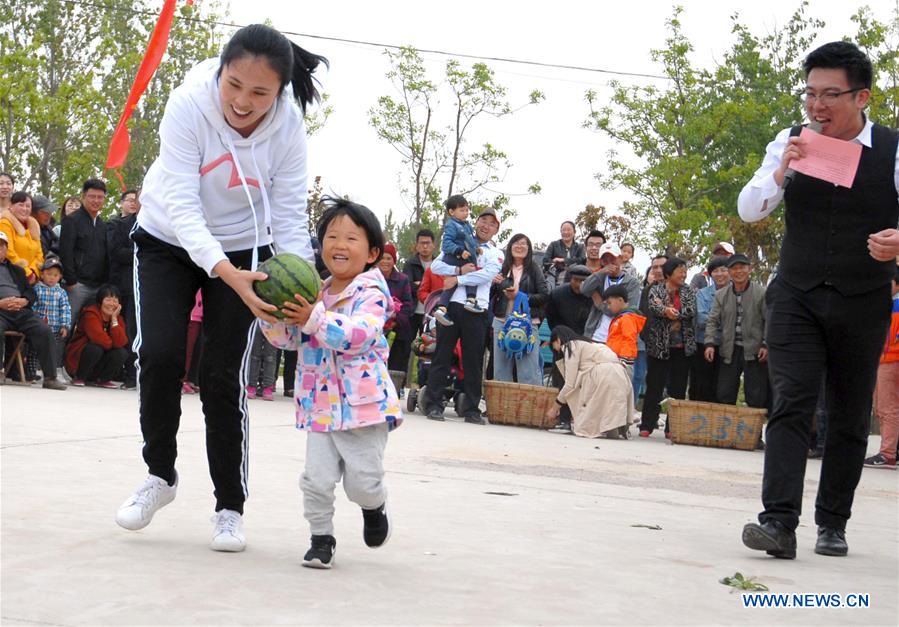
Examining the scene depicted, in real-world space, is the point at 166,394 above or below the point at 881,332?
below

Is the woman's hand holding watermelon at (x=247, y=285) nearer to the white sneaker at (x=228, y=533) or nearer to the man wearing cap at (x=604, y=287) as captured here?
the white sneaker at (x=228, y=533)

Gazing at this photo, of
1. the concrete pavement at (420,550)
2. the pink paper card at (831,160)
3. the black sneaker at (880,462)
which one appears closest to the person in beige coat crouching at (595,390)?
the black sneaker at (880,462)

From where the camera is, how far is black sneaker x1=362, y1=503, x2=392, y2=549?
4734 millimetres

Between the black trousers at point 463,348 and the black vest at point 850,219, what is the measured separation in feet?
26.3

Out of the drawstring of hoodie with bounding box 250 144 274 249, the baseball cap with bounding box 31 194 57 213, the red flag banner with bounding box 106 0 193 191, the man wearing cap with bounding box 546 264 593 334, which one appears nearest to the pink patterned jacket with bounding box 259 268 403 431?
the drawstring of hoodie with bounding box 250 144 274 249

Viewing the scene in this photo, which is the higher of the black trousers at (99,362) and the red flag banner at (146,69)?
the red flag banner at (146,69)

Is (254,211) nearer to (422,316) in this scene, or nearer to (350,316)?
(350,316)

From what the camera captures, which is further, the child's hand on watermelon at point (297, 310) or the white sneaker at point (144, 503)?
the white sneaker at point (144, 503)

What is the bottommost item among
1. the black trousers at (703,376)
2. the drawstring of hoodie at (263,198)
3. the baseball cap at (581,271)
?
the black trousers at (703,376)

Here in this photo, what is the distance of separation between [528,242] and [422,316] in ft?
6.04

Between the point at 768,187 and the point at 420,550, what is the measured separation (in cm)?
237

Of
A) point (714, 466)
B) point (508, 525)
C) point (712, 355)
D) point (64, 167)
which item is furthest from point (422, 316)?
point (64, 167)

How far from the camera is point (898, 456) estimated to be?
12000 mm

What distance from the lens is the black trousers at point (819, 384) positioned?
5559 millimetres
